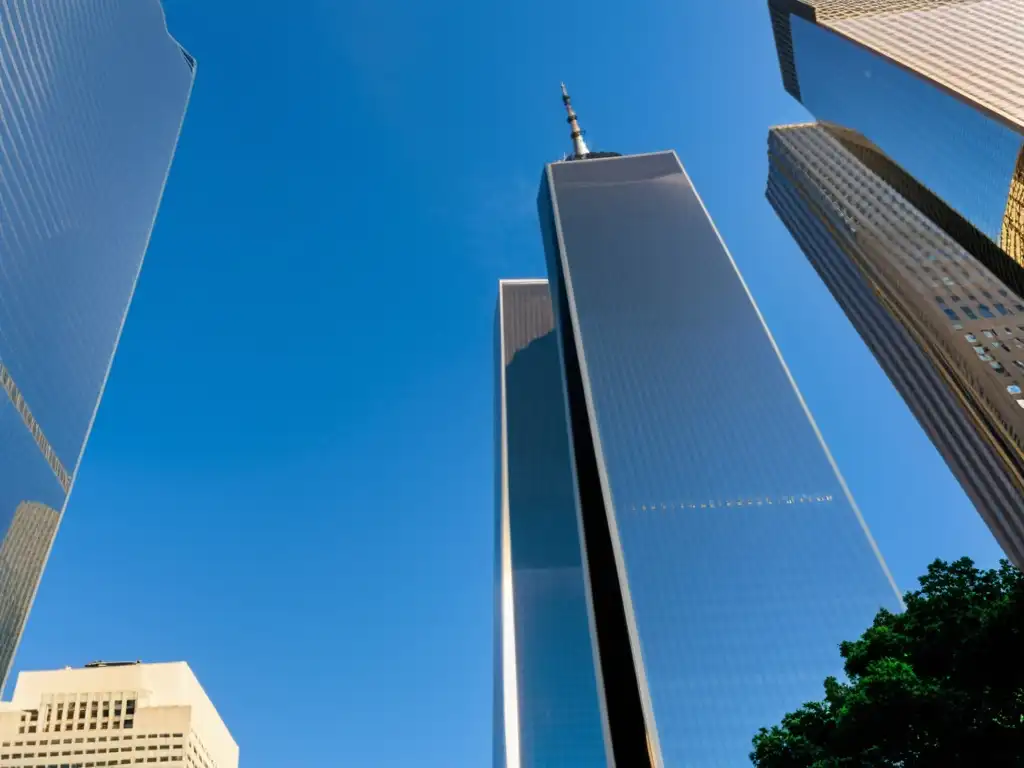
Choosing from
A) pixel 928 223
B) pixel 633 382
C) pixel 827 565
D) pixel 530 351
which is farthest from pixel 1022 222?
pixel 530 351

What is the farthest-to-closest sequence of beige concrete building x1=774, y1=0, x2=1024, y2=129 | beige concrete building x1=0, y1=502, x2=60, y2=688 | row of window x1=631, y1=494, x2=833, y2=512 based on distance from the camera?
row of window x1=631, y1=494, x2=833, y2=512
beige concrete building x1=0, y1=502, x2=60, y2=688
beige concrete building x1=774, y1=0, x2=1024, y2=129

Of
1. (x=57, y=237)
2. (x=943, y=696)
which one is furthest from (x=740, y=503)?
(x=57, y=237)

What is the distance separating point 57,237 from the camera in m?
52.8

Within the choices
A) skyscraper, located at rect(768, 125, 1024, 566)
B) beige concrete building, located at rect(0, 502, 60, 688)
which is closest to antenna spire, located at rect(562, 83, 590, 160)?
skyscraper, located at rect(768, 125, 1024, 566)

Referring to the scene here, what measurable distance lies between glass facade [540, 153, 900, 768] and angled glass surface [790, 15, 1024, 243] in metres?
23.6

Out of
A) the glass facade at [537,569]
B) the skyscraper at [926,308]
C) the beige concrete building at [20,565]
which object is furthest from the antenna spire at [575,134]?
the beige concrete building at [20,565]

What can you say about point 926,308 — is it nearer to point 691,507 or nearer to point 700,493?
point 691,507

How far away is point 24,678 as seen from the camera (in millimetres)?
79438

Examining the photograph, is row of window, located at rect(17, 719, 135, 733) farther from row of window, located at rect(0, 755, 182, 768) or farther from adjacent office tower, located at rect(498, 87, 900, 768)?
adjacent office tower, located at rect(498, 87, 900, 768)

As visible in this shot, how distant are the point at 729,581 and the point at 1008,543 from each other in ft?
67.4

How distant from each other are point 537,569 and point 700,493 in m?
39.4

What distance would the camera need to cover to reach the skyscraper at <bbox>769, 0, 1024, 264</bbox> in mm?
42688

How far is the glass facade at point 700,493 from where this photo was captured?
180 feet

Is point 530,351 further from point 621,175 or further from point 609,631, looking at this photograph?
point 609,631
